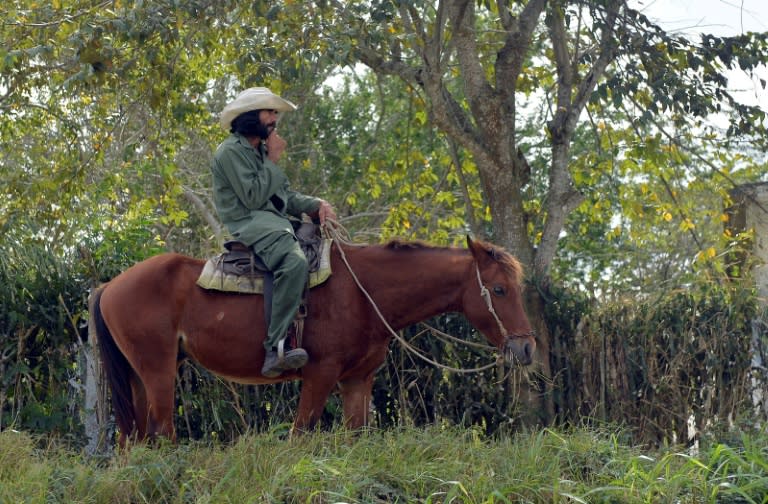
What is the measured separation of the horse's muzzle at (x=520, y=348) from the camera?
7.06 metres

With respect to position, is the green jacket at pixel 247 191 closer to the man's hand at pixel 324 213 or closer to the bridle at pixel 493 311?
the man's hand at pixel 324 213

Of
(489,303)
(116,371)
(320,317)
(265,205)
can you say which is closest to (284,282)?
(320,317)

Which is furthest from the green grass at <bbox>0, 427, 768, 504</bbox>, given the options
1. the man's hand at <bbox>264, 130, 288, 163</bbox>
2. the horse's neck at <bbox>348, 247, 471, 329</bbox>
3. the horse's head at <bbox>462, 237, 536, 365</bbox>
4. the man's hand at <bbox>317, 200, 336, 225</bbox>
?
the man's hand at <bbox>264, 130, 288, 163</bbox>

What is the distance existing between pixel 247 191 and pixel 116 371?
1652 millimetres

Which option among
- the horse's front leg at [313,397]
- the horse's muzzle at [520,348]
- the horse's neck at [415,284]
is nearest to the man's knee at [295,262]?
the horse's neck at [415,284]

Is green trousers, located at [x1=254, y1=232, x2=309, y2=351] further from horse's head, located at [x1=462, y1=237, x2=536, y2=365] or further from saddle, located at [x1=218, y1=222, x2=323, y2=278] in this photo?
horse's head, located at [x1=462, y1=237, x2=536, y2=365]

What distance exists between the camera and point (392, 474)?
575cm

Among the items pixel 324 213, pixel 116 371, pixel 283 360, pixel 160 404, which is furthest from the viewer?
pixel 324 213

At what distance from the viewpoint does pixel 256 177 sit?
7395 mm

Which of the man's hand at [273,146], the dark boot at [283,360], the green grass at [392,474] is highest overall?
the man's hand at [273,146]

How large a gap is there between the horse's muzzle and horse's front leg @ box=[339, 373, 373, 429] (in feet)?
3.42

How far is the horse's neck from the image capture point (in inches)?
291

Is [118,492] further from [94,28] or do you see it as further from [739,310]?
[739,310]

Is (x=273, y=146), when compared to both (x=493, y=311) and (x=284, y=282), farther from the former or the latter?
(x=493, y=311)
